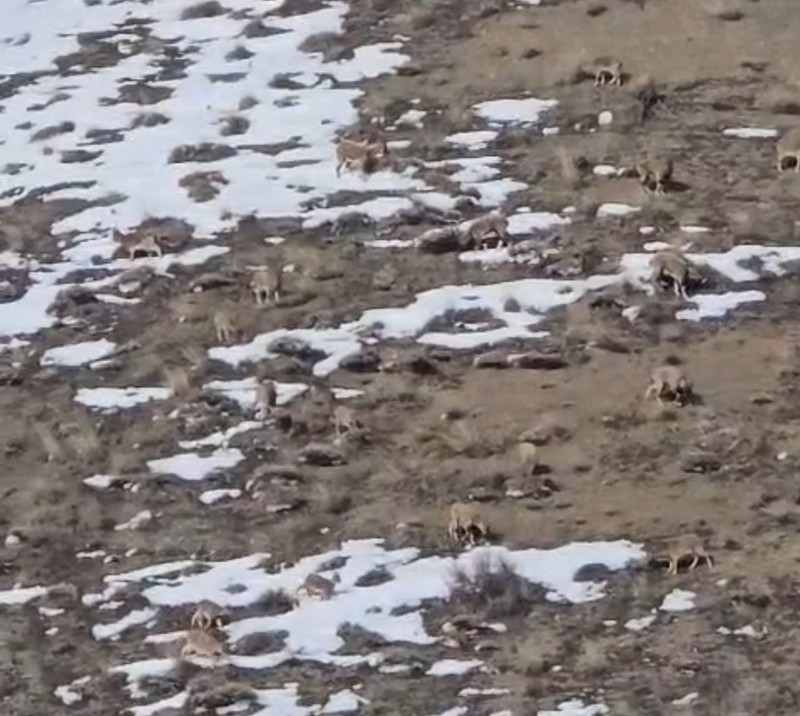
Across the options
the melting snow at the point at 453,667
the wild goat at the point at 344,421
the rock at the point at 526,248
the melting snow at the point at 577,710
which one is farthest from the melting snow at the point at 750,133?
the melting snow at the point at 577,710

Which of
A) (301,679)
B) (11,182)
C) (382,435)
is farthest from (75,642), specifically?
(11,182)

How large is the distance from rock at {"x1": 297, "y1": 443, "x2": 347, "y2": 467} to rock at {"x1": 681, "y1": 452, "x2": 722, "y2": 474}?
1596mm

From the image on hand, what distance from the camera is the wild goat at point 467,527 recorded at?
28.1ft

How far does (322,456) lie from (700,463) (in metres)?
1.77

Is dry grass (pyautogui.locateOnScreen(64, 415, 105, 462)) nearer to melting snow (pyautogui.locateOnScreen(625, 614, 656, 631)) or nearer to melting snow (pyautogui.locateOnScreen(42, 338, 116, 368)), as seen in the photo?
melting snow (pyautogui.locateOnScreen(42, 338, 116, 368))

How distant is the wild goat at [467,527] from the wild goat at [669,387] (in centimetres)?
130

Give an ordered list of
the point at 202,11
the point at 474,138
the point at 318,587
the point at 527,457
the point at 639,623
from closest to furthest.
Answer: the point at 639,623 → the point at 318,587 → the point at 527,457 → the point at 474,138 → the point at 202,11

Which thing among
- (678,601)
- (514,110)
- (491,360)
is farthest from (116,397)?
(514,110)

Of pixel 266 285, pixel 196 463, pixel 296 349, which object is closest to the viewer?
pixel 196 463

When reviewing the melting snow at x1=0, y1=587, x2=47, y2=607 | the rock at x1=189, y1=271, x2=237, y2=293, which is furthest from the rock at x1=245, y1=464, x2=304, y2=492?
the rock at x1=189, y1=271, x2=237, y2=293

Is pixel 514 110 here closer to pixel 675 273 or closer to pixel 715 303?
pixel 675 273

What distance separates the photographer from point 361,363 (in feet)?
33.1

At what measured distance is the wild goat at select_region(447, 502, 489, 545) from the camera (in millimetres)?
8555

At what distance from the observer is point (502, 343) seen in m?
10.2
